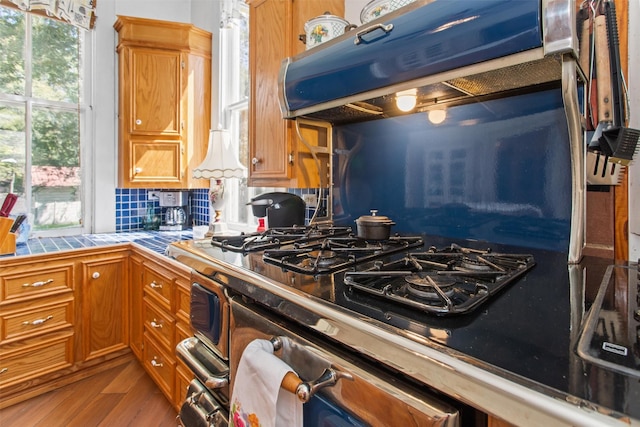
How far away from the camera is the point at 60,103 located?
263cm

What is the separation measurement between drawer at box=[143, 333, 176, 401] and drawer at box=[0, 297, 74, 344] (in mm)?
490

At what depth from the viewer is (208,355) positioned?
3.53 feet

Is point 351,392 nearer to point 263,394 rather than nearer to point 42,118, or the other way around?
point 263,394

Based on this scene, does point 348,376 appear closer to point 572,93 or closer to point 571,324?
point 571,324

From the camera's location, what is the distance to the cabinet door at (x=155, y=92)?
259cm

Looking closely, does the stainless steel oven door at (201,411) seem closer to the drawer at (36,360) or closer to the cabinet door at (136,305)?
the cabinet door at (136,305)

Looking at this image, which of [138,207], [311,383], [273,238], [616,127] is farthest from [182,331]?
[616,127]

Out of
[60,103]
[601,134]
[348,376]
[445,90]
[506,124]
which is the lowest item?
[348,376]

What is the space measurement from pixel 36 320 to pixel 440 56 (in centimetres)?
244

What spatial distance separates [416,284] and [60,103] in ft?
10.1

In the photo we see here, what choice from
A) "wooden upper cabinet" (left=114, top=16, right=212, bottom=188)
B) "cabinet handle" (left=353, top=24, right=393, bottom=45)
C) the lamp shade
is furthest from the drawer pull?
"cabinet handle" (left=353, top=24, right=393, bottom=45)

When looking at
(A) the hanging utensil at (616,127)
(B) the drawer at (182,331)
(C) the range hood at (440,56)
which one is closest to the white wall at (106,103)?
(B) the drawer at (182,331)

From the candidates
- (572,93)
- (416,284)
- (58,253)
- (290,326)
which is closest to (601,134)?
(572,93)

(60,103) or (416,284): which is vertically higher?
(60,103)
